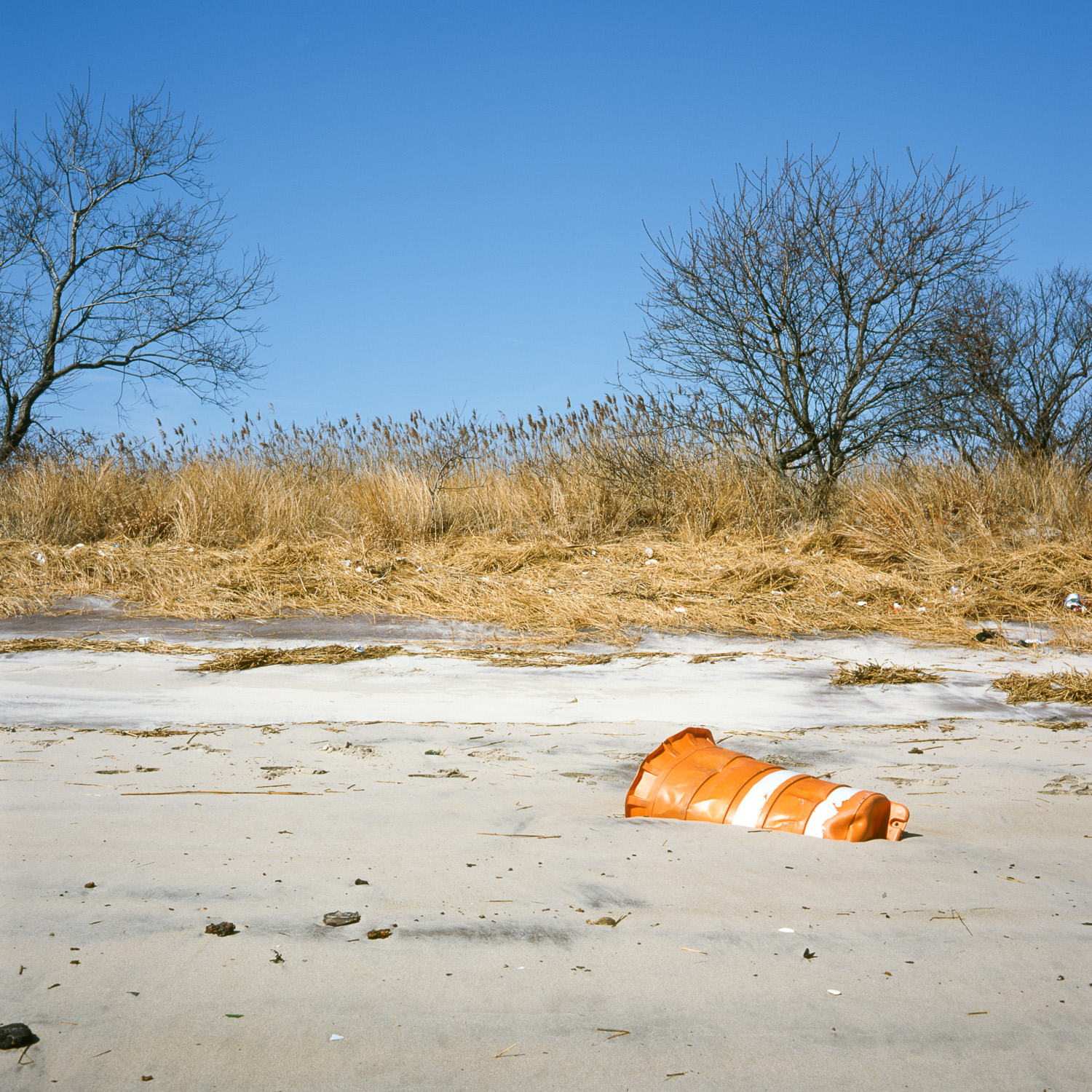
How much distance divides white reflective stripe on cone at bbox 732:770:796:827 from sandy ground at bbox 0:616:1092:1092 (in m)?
0.11

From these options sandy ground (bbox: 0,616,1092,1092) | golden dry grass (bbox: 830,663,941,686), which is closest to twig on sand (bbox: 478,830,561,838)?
sandy ground (bbox: 0,616,1092,1092)

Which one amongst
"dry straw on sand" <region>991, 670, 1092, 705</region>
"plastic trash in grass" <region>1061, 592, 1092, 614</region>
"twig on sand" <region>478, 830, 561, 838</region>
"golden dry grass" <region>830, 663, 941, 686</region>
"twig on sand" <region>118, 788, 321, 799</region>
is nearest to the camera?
"twig on sand" <region>478, 830, 561, 838</region>

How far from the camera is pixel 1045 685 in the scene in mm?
4480

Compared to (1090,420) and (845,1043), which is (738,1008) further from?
(1090,420)

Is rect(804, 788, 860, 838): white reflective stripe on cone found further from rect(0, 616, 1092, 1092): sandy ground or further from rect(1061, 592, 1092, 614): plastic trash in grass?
rect(1061, 592, 1092, 614): plastic trash in grass

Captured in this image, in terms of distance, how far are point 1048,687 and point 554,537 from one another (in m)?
5.26

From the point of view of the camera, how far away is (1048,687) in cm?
446

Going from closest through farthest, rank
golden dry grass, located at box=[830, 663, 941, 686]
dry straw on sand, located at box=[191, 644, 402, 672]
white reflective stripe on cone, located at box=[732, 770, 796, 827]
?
1. white reflective stripe on cone, located at box=[732, 770, 796, 827]
2. golden dry grass, located at box=[830, 663, 941, 686]
3. dry straw on sand, located at box=[191, 644, 402, 672]

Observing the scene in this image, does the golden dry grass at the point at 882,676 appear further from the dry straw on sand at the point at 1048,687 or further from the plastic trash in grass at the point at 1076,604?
the plastic trash in grass at the point at 1076,604

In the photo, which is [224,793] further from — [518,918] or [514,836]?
[518,918]

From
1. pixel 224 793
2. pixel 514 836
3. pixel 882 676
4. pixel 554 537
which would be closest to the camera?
pixel 514 836

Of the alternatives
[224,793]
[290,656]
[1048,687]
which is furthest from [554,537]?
[224,793]

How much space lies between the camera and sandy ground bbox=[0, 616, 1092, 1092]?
1.42 meters

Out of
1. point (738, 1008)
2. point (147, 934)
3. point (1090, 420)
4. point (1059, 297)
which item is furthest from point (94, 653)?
point (1059, 297)
